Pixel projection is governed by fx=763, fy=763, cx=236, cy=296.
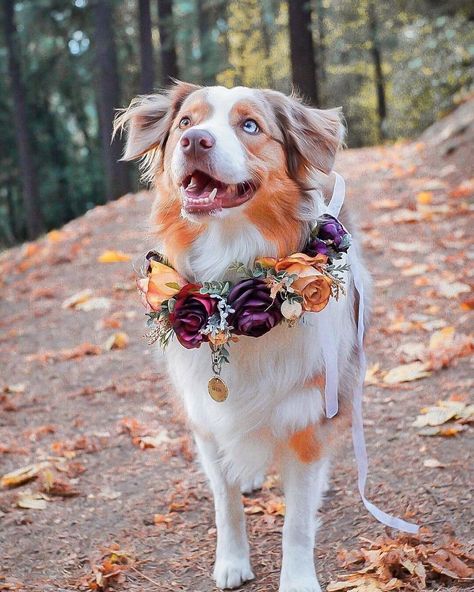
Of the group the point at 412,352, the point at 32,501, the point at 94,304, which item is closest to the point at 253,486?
the point at 32,501

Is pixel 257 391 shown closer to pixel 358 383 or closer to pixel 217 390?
pixel 217 390

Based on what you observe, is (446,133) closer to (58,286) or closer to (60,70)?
(58,286)

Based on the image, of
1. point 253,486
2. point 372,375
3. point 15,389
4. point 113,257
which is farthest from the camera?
point 113,257

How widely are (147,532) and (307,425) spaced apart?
3.50ft

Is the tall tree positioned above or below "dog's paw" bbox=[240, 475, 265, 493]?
above

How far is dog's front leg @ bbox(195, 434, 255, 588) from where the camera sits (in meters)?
2.93

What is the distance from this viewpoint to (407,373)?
4566 millimetres

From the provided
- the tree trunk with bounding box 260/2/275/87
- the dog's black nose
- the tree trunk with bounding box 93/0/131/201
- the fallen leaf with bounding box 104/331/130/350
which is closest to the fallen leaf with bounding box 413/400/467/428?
the dog's black nose

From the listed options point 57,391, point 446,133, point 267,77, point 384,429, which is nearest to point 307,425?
point 384,429

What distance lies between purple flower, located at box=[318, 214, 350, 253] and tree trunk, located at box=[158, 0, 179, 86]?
1191 centimetres

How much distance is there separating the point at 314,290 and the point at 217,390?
0.48 m

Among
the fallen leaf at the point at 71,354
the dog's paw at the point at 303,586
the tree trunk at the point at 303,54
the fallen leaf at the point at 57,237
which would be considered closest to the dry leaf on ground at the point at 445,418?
the dog's paw at the point at 303,586

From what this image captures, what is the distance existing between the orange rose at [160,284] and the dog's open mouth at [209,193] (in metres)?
0.30

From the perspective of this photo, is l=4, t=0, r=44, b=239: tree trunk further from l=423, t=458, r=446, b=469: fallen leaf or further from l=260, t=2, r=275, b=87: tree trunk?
l=423, t=458, r=446, b=469: fallen leaf
